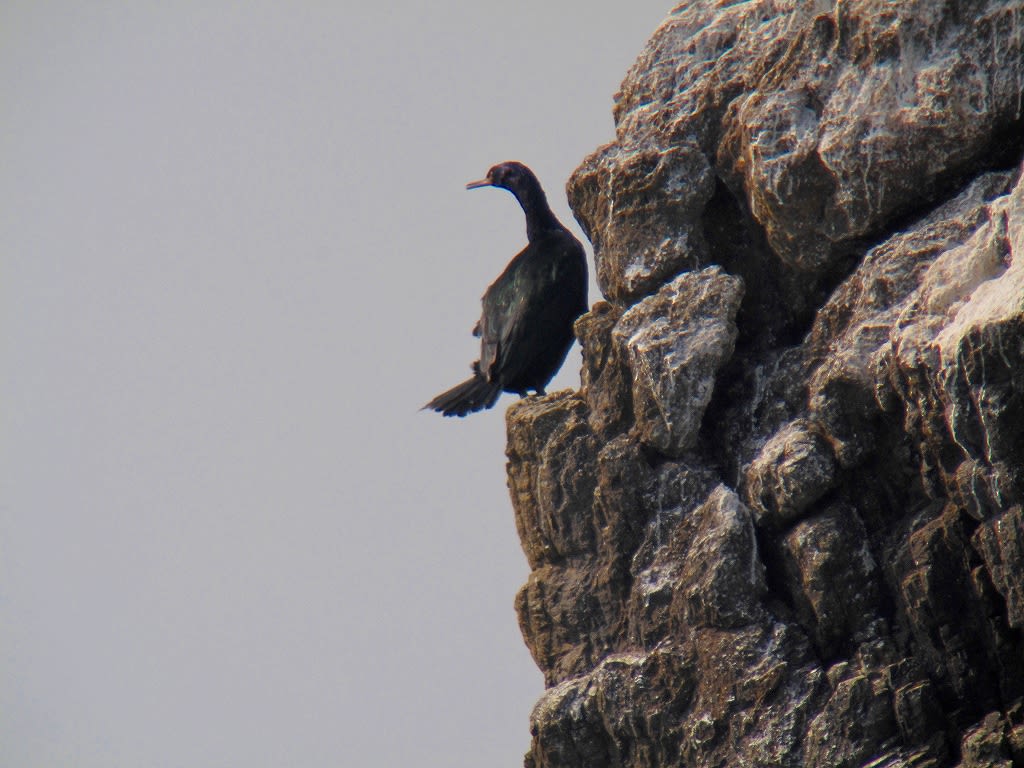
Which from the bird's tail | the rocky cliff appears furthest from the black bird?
the rocky cliff

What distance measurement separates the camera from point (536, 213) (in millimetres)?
13602

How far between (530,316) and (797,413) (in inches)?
180

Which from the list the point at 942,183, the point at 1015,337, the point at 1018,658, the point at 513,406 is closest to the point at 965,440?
the point at 1015,337

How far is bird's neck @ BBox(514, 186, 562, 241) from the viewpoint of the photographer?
13.6 m

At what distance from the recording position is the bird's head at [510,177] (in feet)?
44.9

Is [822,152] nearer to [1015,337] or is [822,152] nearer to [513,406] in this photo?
[1015,337]

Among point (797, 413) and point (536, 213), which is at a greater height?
point (536, 213)

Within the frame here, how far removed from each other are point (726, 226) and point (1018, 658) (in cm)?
360

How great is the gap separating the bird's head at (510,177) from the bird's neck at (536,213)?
0.09 meters

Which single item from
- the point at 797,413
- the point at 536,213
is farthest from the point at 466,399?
the point at 797,413

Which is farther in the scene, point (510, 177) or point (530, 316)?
point (510, 177)

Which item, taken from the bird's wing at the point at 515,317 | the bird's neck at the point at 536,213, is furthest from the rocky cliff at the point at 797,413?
the bird's neck at the point at 536,213

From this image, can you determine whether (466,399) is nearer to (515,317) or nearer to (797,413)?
(515,317)

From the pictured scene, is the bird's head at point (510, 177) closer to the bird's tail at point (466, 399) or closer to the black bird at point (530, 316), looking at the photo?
the black bird at point (530, 316)
